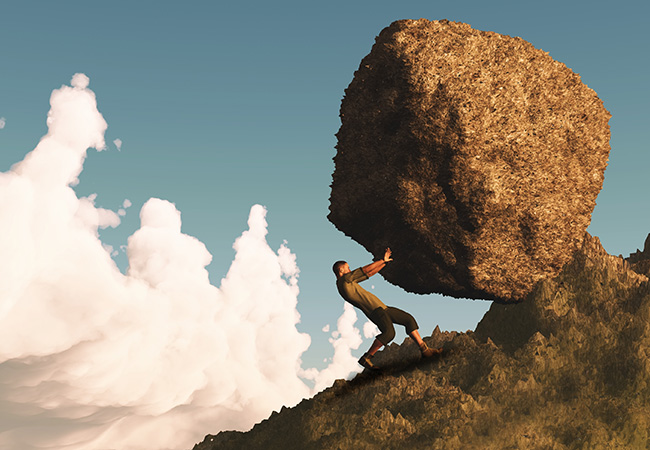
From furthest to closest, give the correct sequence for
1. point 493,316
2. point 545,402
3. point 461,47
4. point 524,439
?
point 493,316, point 461,47, point 545,402, point 524,439

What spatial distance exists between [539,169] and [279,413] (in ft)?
31.8

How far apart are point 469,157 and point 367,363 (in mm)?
5861

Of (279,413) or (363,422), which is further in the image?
(279,413)

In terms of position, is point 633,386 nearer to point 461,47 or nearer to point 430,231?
point 430,231

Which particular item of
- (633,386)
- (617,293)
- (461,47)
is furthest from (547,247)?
(461,47)

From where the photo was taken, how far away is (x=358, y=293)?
15.5m

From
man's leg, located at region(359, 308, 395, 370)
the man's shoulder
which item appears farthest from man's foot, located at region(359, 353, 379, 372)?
the man's shoulder

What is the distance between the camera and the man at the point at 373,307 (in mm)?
15202

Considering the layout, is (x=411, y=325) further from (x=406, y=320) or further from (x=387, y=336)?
(x=387, y=336)

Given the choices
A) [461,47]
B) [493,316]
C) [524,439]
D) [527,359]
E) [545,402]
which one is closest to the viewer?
[524,439]

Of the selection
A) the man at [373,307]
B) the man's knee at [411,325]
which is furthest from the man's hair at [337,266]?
the man's knee at [411,325]

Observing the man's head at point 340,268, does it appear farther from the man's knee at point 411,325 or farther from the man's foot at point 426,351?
the man's foot at point 426,351

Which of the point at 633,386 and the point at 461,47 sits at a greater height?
the point at 461,47

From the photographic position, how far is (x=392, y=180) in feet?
54.6
